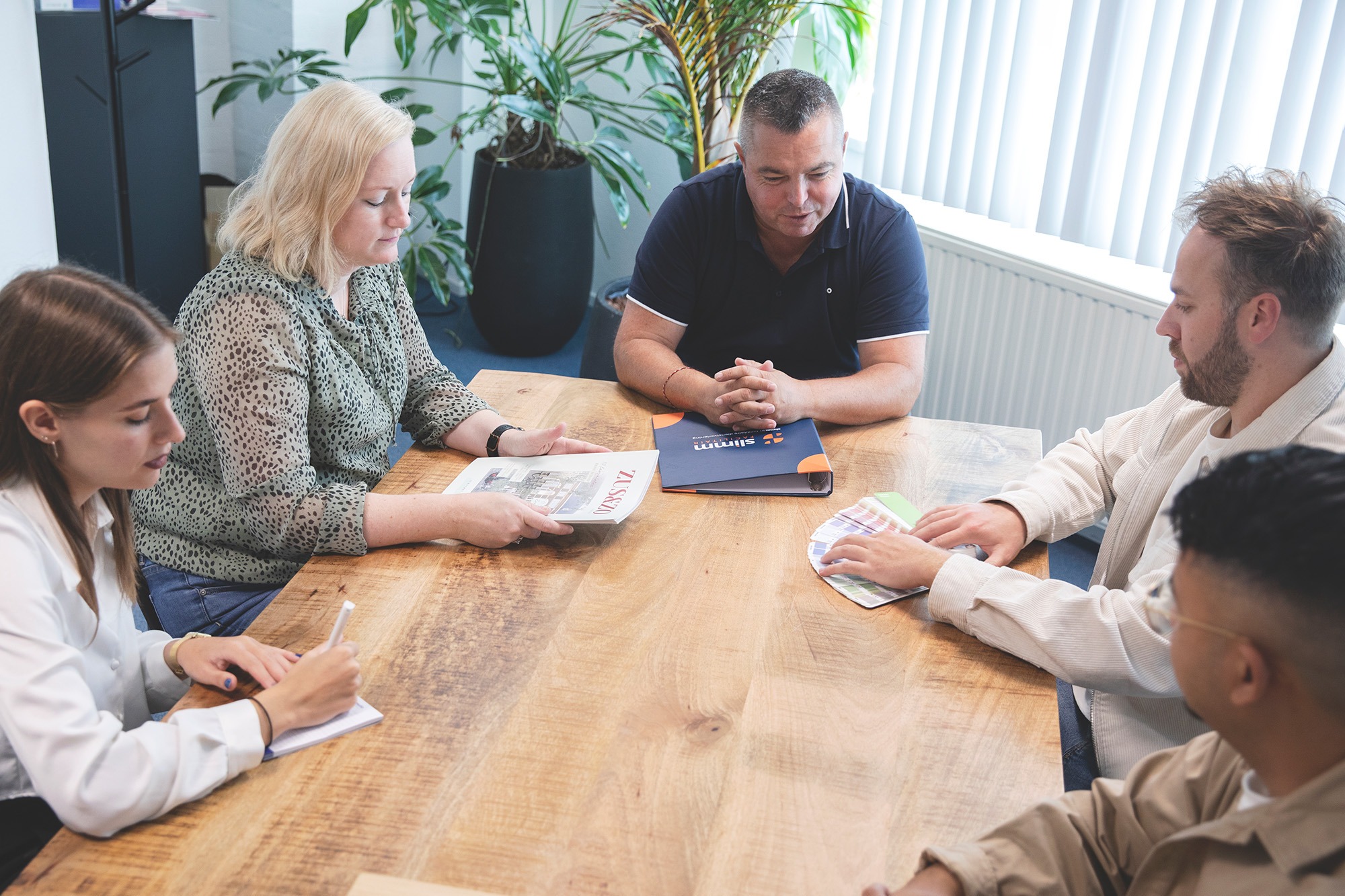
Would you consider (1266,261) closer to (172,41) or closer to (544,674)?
(544,674)

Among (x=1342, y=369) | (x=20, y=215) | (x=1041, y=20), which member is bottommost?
(x=20, y=215)

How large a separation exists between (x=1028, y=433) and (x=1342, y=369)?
0.61m

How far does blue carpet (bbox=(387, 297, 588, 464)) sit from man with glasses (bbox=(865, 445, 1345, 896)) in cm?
304

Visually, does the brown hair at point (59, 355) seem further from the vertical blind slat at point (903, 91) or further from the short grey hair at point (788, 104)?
the vertical blind slat at point (903, 91)

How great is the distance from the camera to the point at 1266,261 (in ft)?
4.63

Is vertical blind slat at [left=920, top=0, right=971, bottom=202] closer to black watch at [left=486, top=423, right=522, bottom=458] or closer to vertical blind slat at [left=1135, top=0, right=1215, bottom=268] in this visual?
vertical blind slat at [left=1135, top=0, right=1215, bottom=268]

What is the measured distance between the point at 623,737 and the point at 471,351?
316 centimetres

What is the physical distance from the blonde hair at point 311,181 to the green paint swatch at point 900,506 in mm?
910

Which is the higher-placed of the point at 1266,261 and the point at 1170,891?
the point at 1266,261

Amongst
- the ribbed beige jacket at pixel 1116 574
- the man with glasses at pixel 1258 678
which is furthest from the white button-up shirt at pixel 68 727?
the ribbed beige jacket at pixel 1116 574

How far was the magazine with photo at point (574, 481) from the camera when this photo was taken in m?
1.56

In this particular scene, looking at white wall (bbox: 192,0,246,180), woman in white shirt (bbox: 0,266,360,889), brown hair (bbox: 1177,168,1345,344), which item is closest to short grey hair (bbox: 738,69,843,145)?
brown hair (bbox: 1177,168,1345,344)

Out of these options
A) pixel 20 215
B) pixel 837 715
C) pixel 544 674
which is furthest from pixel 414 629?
pixel 20 215

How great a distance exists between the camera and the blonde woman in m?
1.49
